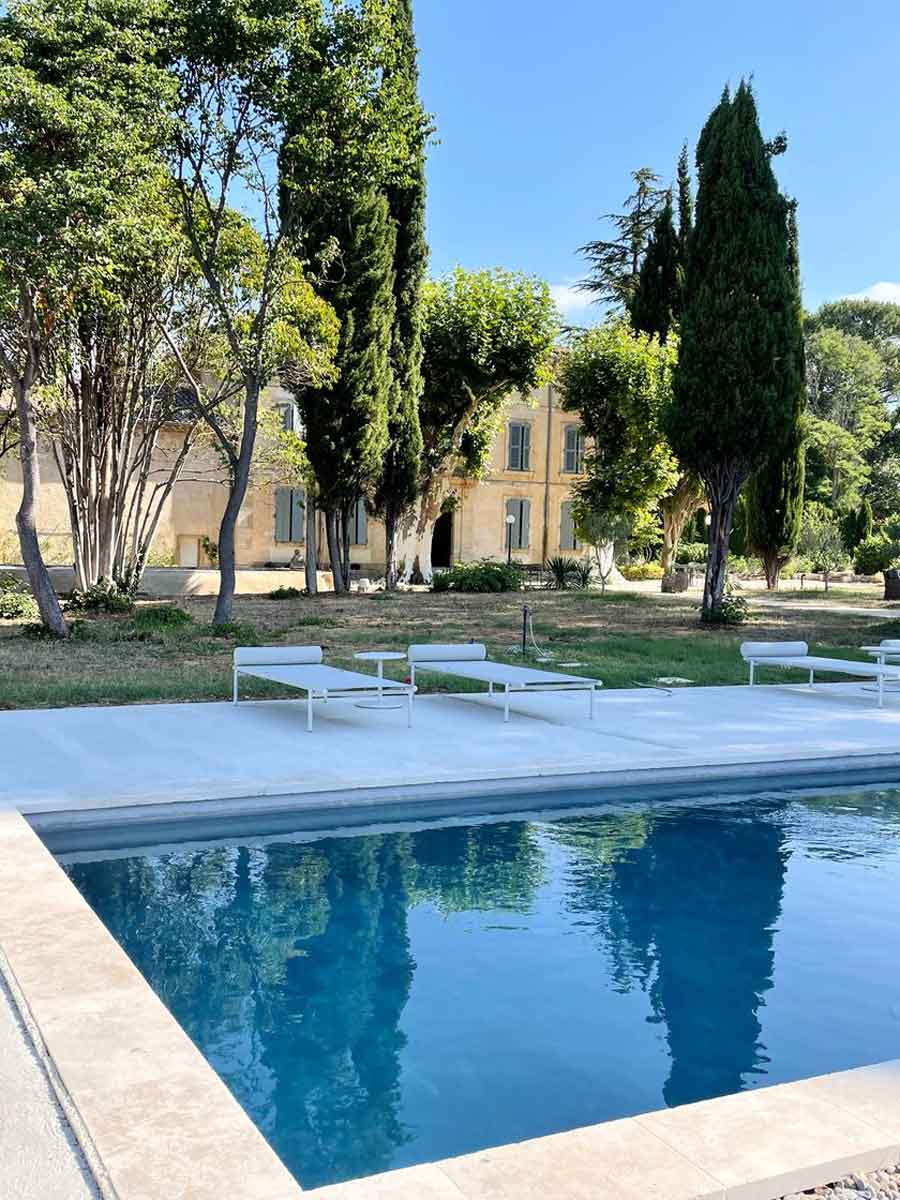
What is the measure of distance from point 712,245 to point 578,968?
16.5m

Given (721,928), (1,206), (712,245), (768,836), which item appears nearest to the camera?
(721,928)

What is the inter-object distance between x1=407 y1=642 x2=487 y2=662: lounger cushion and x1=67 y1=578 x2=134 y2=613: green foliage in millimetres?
9972

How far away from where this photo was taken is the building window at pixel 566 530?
38.1 metres

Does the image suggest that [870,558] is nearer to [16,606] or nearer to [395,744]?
[16,606]

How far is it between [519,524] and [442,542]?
8.50 feet

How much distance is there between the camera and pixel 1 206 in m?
13.5

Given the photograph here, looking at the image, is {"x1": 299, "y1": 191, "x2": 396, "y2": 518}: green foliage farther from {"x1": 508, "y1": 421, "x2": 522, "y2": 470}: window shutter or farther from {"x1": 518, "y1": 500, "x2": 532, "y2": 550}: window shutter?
{"x1": 518, "y1": 500, "x2": 532, "y2": 550}: window shutter

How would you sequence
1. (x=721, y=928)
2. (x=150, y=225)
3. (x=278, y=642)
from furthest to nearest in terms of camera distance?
(x=278, y=642) → (x=150, y=225) → (x=721, y=928)

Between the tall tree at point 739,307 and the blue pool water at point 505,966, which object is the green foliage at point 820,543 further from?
the blue pool water at point 505,966

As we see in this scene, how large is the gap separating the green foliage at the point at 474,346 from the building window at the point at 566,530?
9271 millimetres

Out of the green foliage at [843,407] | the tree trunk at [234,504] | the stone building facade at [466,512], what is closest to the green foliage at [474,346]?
the stone building facade at [466,512]

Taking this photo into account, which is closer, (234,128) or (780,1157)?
(780,1157)

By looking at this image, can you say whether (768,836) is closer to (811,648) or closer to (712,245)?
(811,648)

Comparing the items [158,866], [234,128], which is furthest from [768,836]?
[234,128]
